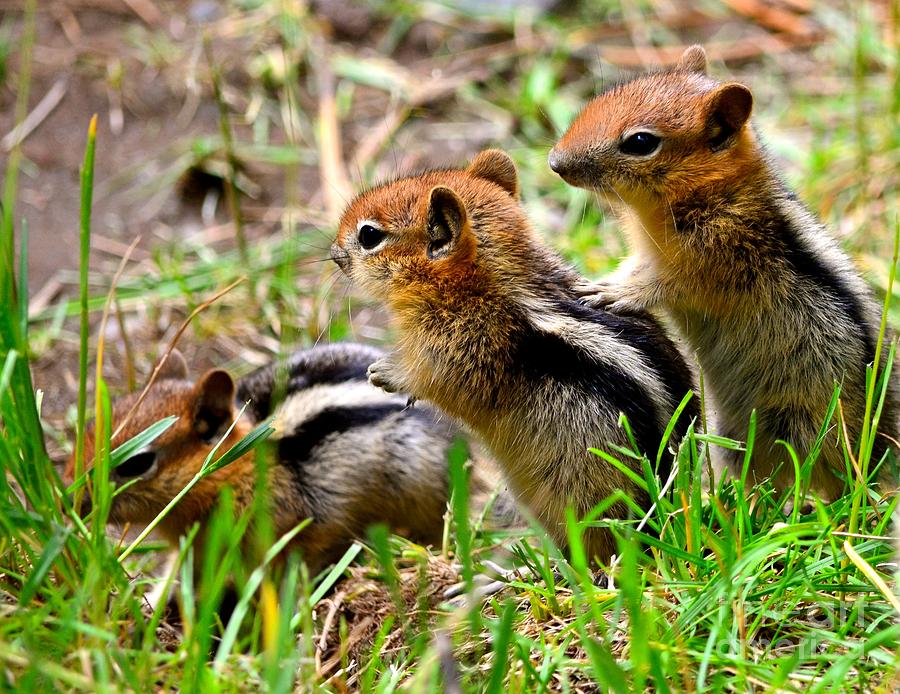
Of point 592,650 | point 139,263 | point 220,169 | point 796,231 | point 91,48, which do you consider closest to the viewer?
point 592,650

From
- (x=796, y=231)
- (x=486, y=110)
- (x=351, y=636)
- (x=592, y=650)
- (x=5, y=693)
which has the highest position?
(x=486, y=110)

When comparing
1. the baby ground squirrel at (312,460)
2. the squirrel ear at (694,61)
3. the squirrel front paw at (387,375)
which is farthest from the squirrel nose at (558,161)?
the baby ground squirrel at (312,460)

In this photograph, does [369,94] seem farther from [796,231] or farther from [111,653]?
[111,653]

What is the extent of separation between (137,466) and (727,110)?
2548 millimetres

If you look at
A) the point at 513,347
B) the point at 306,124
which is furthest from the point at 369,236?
the point at 306,124

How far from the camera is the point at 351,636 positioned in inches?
136

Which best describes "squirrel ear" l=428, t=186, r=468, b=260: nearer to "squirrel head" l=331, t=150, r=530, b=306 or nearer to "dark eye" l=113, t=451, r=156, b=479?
"squirrel head" l=331, t=150, r=530, b=306

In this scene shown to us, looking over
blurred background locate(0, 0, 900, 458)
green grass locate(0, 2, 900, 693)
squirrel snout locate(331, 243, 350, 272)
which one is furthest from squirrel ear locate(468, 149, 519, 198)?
blurred background locate(0, 0, 900, 458)

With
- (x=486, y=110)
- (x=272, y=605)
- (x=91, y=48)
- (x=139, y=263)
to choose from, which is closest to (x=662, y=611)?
(x=272, y=605)

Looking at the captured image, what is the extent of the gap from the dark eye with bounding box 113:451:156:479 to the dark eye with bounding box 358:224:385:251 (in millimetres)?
1231

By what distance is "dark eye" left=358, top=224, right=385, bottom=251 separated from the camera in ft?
12.1

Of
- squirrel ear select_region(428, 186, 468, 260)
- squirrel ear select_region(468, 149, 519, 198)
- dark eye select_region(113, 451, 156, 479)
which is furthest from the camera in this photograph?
dark eye select_region(113, 451, 156, 479)

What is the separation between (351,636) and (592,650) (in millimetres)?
1440

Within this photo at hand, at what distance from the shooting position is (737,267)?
3.55m
